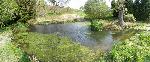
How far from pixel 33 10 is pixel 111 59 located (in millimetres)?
25785

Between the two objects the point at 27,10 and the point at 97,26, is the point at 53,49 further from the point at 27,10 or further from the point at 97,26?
the point at 27,10

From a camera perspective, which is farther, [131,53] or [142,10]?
[142,10]

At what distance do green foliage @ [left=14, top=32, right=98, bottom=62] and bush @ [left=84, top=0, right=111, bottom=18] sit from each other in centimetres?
1148

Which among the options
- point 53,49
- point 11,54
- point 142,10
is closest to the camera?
point 11,54

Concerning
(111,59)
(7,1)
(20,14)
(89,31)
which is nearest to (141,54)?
(111,59)

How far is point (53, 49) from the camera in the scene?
2342 cm

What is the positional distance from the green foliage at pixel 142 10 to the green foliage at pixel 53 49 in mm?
14638

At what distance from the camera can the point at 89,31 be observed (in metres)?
34.0

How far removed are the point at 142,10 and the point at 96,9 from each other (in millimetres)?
5699

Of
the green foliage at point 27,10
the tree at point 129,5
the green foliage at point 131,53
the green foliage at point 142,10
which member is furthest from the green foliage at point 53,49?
the green foliage at point 142,10

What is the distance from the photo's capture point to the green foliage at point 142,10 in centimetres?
3891

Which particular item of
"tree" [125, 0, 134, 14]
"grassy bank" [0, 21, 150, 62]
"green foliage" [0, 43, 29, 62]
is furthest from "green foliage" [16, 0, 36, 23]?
"green foliage" [0, 43, 29, 62]

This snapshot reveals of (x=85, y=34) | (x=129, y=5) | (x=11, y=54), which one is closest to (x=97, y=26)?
(x=85, y=34)

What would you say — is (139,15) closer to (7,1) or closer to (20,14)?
(20,14)
